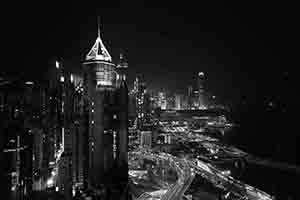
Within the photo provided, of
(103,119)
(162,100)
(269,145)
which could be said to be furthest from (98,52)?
(162,100)

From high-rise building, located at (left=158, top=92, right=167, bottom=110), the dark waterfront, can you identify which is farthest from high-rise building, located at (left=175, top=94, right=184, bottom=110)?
the dark waterfront

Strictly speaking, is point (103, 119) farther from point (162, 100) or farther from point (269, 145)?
point (162, 100)

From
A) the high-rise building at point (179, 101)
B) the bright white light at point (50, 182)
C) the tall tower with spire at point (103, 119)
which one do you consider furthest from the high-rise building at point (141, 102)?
the high-rise building at point (179, 101)

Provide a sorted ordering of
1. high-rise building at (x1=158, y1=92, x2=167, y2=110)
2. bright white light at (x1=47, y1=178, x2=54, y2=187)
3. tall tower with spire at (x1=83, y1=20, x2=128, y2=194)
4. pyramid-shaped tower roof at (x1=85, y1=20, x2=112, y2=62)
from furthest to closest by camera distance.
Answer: high-rise building at (x1=158, y1=92, x2=167, y2=110), pyramid-shaped tower roof at (x1=85, y1=20, x2=112, y2=62), tall tower with spire at (x1=83, y1=20, x2=128, y2=194), bright white light at (x1=47, y1=178, x2=54, y2=187)

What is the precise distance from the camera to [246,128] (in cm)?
1309

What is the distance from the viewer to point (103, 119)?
5523mm

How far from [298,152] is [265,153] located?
112 cm

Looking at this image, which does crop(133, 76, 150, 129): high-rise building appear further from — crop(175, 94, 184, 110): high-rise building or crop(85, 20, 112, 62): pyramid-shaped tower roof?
crop(175, 94, 184, 110): high-rise building

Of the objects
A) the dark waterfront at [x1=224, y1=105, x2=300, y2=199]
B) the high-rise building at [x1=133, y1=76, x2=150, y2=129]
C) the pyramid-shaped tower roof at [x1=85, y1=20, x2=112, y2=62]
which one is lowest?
the dark waterfront at [x1=224, y1=105, x2=300, y2=199]

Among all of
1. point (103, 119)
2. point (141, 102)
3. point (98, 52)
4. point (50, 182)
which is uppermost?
point (98, 52)

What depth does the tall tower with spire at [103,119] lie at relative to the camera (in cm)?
552

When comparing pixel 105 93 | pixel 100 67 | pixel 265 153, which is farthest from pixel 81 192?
pixel 265 153

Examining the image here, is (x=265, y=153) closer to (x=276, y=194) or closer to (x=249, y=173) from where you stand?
(x=249, y=173)

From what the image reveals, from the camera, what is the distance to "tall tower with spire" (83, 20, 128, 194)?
552 centimetres
